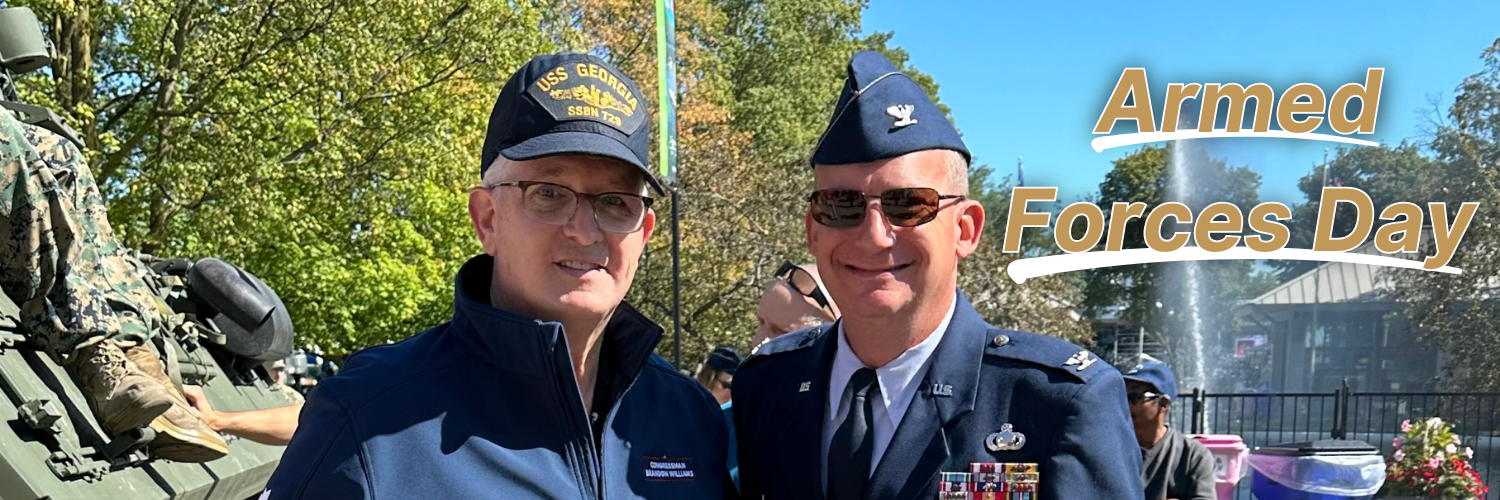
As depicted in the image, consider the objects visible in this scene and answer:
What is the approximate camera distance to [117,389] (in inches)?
222

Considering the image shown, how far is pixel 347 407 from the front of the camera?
2.43m

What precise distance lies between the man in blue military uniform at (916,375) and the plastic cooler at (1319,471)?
6398 mm

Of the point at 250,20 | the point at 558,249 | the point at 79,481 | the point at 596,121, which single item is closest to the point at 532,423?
the point at 558,249

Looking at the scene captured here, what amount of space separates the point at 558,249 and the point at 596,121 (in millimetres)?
234

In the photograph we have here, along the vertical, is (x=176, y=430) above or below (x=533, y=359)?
below

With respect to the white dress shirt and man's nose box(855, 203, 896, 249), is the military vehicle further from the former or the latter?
man's nose box(855, 203, 896, 249)

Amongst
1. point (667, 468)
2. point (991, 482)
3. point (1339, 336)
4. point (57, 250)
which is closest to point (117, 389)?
point (57, 250)

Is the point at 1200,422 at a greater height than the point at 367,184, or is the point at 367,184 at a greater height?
the point at 367,184

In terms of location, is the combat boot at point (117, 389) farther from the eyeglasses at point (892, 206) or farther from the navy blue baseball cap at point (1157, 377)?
the navy blue baseball cap at point (1157, 377)

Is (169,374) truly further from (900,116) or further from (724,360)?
(900,116)

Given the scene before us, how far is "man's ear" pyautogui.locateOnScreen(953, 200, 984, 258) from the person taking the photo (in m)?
2.95

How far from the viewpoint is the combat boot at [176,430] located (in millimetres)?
5785

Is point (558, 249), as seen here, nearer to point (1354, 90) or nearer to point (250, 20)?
point (250, 20)

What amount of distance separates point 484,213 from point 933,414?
3.10 feet
